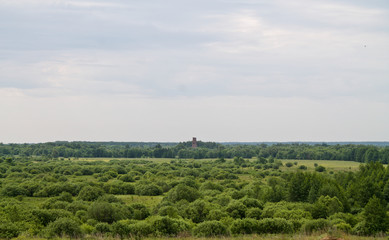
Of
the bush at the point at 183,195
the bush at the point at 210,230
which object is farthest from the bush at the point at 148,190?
the bush at the point at 210,230

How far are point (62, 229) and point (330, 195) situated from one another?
116 ft

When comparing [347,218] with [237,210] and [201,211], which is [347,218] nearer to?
[237,210]

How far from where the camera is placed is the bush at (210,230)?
32.6 metres

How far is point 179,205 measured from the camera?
53094 millimetres

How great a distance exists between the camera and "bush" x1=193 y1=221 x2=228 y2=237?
32562 millimetres

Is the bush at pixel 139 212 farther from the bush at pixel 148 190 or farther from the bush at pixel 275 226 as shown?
the bush at pixel 148 190

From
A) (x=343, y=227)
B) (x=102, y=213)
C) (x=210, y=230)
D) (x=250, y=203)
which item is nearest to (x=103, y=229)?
(x=210, y=230)

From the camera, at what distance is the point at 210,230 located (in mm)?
33062

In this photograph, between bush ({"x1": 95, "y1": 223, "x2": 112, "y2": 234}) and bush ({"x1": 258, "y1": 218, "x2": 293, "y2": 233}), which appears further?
bush ({"x1": 258, "y1": 218, "x2": 293, "y2": 233})

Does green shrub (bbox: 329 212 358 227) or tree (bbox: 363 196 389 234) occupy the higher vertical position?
tree (bbox: 363 196 389 234)

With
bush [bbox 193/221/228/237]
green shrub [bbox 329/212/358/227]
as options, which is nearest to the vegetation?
bush [bbox 193/221/228/237]

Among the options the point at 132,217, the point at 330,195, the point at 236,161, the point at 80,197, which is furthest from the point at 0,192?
the point at 236,161

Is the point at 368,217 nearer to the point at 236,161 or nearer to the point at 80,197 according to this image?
the point at 80,197

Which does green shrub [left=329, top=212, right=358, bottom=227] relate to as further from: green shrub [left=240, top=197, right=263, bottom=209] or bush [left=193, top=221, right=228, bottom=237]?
bush [left=193, top=221, right=228, bottom=237]
